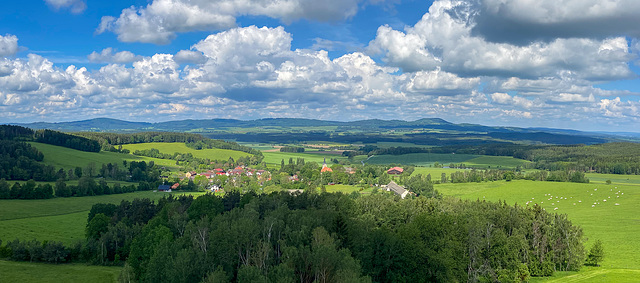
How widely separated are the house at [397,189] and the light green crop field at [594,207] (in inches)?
428

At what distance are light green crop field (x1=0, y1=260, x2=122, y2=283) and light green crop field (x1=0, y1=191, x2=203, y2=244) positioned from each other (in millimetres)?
9899

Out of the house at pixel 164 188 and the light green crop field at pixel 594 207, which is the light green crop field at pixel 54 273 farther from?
the house at pixel 164 188

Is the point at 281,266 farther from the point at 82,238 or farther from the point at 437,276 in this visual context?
the point at 82,238

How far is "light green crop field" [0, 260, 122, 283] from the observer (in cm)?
4594

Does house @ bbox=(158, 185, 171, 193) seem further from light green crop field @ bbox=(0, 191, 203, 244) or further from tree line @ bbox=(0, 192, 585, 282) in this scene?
tree line @ bbox=(0, 192, 585, 282)


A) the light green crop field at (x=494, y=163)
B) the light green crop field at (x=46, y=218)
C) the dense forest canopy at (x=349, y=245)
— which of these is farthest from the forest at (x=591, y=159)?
the light green crop field at (x=46, y=218)

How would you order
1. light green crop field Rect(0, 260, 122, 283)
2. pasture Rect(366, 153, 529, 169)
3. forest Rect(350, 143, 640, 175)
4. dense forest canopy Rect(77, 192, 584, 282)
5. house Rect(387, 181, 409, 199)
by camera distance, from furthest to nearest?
pasture Rect(366, 153, 529, 169) → forest Rect(350, 143, 640, 175) → house Rect(387, 181, 409, 199) → light green crop field Rect(0, 260, 122, 283) → dense forest canopy Rect(77, 192, 584, 282)

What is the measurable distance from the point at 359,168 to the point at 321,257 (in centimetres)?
11786

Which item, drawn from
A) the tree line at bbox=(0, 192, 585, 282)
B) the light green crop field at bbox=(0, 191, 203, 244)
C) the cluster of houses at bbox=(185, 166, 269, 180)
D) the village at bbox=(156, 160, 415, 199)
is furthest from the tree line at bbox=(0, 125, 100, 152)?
the tree line at bbox=(0, 192, 585, 282)

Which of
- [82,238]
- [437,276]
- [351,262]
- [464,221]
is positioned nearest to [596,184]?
[464,221]

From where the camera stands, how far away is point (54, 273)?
4850 cm

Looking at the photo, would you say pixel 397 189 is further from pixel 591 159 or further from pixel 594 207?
pixel 591 159

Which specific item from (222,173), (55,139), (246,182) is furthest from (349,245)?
(55,139)

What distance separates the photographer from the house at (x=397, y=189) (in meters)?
103
